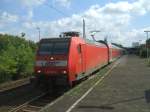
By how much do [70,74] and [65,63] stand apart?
59 centimetres

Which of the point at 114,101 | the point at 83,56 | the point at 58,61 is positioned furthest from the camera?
the point at 83,56

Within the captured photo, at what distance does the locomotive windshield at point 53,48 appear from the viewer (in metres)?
20.7

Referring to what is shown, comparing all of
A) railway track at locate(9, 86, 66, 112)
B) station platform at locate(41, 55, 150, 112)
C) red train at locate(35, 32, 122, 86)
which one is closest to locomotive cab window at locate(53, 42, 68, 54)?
red train at locate(35, 32, 122, 86)

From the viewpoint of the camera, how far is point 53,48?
69.0ft

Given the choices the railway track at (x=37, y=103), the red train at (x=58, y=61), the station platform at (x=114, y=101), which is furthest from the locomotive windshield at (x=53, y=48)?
the station platform at (x=114, y=101)

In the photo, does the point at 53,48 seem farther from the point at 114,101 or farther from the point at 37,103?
the point at 114,101

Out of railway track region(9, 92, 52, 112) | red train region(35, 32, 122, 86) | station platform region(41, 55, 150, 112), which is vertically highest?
red train region(35, 32, 122, 86)

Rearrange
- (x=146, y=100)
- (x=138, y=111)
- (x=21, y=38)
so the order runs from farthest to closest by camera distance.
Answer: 1. (x=21, y=38)
2. (x=146, y=100)
3. (x=138, y=111)

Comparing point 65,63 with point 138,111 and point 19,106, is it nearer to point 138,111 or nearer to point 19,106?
point 19,106

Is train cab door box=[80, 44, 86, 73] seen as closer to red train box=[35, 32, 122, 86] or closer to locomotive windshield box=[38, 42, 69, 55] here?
red train box=[35, 32, 122, 86]

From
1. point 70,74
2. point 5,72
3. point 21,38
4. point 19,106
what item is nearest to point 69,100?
point 19,106

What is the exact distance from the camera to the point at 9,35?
48562 mm

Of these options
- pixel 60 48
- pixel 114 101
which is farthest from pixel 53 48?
pixel 114 101

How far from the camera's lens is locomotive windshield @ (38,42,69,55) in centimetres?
2073
